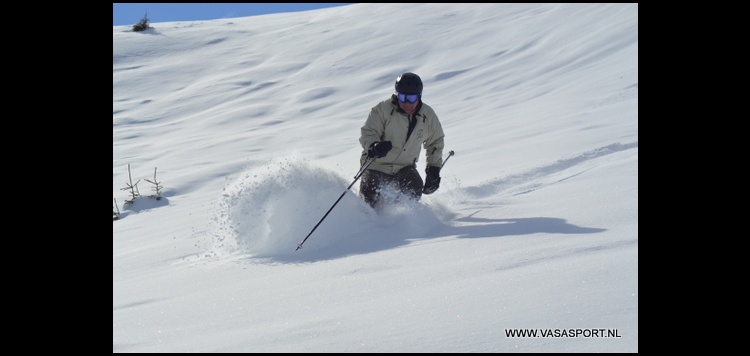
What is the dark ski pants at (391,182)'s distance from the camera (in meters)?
5.57

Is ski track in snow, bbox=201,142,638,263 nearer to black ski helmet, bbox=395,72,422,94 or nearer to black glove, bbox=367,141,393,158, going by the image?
black glove, bbox=367,141,393,158

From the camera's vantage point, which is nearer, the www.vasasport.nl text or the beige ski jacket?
the www.vasasport.nl text

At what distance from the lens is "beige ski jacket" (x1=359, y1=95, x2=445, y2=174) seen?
552cm

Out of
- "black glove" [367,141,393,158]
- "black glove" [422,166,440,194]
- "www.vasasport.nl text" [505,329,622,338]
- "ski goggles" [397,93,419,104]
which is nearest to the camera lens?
"www.vasasport.nl text" [505,329,622,338]

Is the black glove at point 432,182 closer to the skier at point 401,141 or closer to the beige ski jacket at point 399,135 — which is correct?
the skier at point 401,141

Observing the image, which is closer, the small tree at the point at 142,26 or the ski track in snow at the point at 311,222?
the ski track in snow at the point at 311,222

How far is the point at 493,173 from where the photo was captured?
275 inches

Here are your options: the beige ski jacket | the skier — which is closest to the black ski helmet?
the skier

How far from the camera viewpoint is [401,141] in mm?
5621

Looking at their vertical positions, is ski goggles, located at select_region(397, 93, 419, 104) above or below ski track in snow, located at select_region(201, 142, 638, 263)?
above


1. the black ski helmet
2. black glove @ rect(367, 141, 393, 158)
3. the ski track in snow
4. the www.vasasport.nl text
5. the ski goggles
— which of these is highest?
the black ski helmet

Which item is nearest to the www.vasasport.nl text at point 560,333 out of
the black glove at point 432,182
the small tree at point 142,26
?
the black glove at point 432,182
